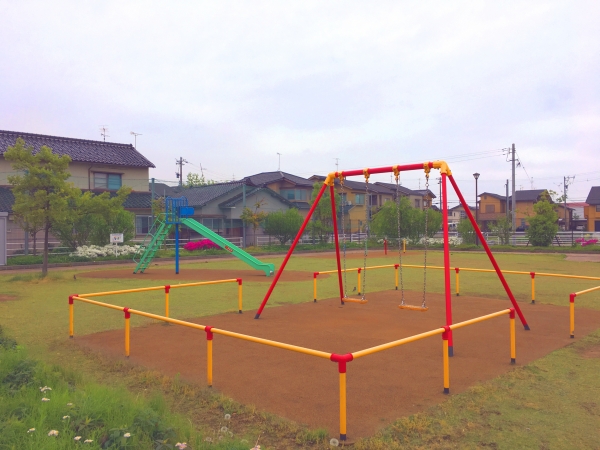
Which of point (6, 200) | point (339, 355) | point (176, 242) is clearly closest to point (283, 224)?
point (176, 242)

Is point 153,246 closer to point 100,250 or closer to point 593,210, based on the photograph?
point 100,250

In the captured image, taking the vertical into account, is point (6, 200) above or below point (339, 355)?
above

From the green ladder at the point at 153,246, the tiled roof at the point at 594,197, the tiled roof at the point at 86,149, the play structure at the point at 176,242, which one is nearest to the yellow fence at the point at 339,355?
the play structure at the point at 176,242

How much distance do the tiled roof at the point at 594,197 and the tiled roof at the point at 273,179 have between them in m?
32.5

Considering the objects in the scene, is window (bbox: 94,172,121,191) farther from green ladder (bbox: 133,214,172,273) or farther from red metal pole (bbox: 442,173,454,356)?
red metal pole (bbox: 442,173,454,356)

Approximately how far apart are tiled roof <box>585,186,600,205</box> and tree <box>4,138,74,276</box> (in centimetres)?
5635

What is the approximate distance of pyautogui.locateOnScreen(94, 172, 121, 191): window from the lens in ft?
105

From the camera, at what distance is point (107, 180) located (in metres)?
32.6

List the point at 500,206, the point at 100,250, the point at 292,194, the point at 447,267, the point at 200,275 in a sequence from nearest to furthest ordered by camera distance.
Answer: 1. the point at 447,267
2. the point at 200,275
3. the point at 100,250
4. the point at 292,194
5. the point at 500,206

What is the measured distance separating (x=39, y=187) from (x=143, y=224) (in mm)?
17542

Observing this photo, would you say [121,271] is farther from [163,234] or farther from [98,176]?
[98,176]

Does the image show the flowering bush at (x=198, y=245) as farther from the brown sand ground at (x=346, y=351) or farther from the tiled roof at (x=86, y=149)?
the brown sand ground at (x=346, y=351)

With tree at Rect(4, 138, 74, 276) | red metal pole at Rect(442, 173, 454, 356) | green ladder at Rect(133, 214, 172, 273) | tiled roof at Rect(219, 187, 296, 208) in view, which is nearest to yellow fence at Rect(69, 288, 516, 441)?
red metal pole at Rect(442, 173, 454, 356)

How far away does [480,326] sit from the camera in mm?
9117
